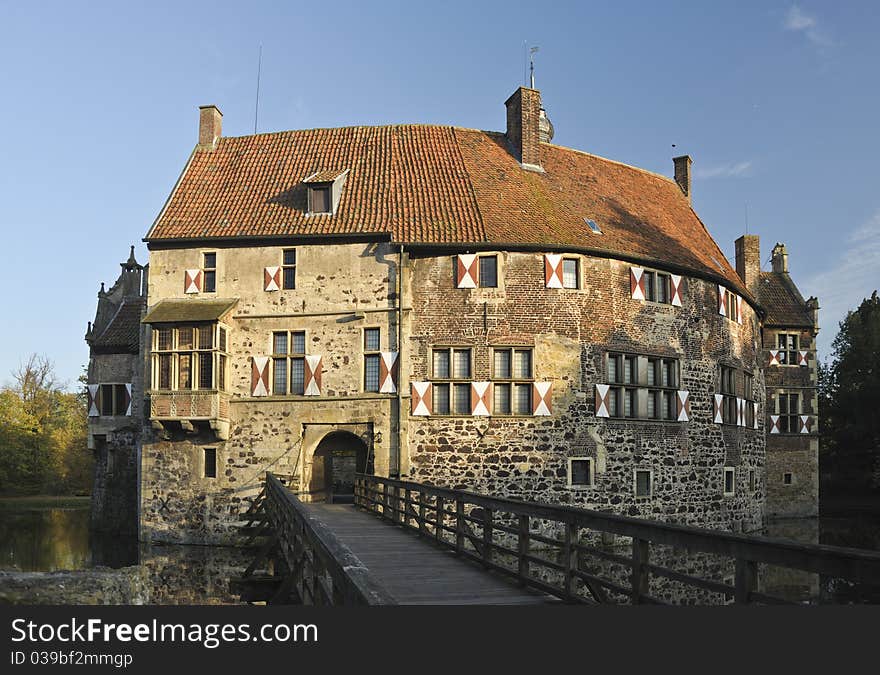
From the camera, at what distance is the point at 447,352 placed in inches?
904

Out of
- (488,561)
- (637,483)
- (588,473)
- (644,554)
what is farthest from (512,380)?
(644,554)

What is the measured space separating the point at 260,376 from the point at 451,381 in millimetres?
5073

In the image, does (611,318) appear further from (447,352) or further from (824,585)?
(824,585)

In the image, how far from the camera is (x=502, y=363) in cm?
2297

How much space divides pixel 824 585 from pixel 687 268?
31.4ft

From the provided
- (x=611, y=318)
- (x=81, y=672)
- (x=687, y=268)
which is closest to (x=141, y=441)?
(x=611, y=318)

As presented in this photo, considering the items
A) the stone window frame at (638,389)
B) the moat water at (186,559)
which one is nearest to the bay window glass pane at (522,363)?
the stone window frame at (638,389)

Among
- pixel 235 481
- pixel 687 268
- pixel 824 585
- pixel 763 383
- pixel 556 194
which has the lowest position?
pixel 824 585

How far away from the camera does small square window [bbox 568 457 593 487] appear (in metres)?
22.8

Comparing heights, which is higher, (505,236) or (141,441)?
Answer: (505,236)

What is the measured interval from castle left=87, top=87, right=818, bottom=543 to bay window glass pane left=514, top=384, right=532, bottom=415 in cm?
5

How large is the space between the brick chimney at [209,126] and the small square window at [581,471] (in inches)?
579

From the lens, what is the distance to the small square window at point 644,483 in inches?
931

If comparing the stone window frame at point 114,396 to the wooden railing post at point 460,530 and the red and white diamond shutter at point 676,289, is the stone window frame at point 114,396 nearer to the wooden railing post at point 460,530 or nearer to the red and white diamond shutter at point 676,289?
the red and white diamond shutter at point 676,289
